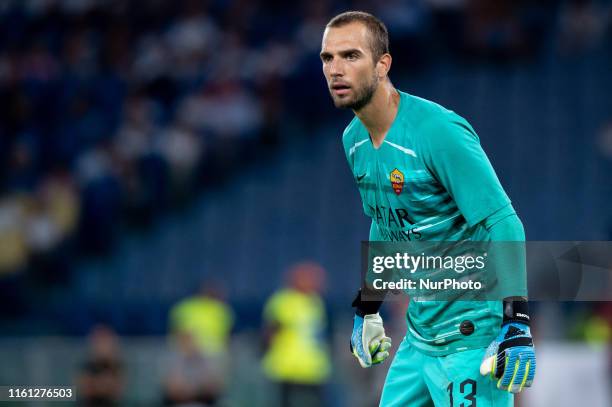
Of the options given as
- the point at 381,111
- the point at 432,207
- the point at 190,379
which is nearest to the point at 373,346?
the point at 432,207

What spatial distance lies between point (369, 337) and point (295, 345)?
6360mm

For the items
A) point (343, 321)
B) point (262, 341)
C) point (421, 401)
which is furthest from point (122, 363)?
point (421, 401)

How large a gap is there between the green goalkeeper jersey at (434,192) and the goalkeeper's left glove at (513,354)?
0.28 m

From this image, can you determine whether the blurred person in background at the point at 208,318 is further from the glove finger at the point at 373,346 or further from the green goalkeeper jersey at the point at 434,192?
the green goalkeeper jersey at the point at 434,192

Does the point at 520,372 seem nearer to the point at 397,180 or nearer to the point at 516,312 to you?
the point at 516,312

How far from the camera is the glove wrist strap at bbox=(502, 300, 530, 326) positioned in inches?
167

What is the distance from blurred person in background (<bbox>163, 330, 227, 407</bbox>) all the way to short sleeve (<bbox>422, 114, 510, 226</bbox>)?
670 centimetres

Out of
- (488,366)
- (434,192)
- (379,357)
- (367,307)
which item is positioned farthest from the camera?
(367,307)

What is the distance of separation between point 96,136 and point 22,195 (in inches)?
52.6

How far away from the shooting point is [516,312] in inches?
167

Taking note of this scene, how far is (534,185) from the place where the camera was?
48.0 ft

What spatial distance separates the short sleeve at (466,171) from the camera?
4328 millimetres

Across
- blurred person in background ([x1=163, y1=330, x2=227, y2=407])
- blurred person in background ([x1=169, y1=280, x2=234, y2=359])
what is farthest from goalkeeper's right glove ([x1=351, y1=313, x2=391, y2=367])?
blurred person in background ([x1=169, y1=280, x2=234, y2=359])

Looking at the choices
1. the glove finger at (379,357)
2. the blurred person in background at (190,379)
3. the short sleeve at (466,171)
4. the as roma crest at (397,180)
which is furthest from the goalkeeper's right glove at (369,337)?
the blurred person in background at (190,379)
